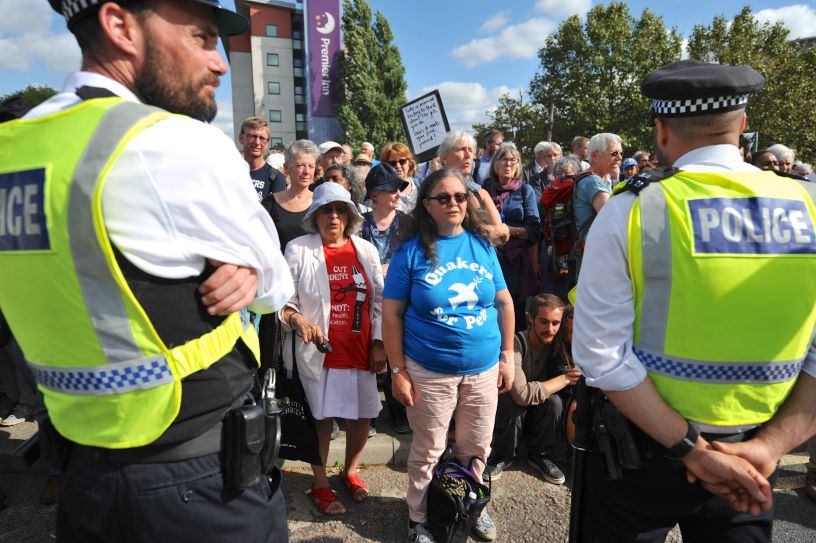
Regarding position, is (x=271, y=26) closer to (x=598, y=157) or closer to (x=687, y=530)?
A: (x=598, y=157)

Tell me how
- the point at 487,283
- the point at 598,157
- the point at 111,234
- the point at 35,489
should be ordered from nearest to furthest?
the point at 111,234
the point at 487,283
the point at 35,489
the point at 598,157

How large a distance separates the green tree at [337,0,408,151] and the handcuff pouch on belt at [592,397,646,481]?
31.2 metres

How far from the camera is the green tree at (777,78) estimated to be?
19.8m

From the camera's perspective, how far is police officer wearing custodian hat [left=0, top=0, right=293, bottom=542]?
1.01 metres

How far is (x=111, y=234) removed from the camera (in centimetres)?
100

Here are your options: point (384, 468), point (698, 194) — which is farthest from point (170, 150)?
point (384, 468)

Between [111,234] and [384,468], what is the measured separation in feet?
10.1

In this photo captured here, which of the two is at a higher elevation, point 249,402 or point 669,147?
point 669,147

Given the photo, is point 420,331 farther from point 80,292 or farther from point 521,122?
point 521,122

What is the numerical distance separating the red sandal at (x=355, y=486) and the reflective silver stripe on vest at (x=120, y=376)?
2430 mm

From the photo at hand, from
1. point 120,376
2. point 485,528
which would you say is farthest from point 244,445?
point 485,528

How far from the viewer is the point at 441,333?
273 centimetres

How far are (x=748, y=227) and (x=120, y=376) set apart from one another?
1.59 meters

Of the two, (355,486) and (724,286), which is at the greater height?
(724,286)
